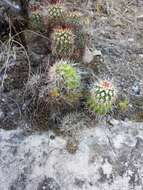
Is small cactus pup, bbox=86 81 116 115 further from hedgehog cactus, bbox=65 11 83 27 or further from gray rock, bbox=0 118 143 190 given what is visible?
hedgehog cactus, bbox=65 11 83 27

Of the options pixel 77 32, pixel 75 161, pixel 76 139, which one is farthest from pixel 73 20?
pixel 75 161

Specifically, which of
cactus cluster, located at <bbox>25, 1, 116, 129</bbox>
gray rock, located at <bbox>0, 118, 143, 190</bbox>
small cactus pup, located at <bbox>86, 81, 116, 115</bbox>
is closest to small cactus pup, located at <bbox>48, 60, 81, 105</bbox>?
cactus cluster, located at <bbox>25, 1, 116, 129</bbox>

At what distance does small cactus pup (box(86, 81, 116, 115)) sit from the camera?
2.29 m

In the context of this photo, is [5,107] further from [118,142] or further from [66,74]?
[118,142]

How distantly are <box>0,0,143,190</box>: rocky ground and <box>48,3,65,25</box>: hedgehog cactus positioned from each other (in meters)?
0.19

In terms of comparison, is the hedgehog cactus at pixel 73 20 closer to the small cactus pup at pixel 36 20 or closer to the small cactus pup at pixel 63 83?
the small cactus pup at pixel 36 20

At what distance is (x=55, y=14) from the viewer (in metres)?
2.68

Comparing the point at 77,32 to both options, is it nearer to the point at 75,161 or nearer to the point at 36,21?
the point at 36,21

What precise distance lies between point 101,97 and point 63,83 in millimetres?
232

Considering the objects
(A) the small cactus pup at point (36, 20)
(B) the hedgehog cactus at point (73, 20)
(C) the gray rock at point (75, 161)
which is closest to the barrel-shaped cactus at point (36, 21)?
(A) the small cactus pup at point (36, 20)

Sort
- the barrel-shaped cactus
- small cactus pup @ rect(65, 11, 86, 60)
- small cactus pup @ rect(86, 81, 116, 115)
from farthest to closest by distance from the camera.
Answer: the barrel-shaped cactus < small cactus pup @ rect(65, 11, 86, 60) < small cactus pup @ rect(86, 81, 116, 115)

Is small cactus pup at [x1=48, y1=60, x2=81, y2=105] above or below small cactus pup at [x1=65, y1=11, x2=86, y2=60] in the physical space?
below

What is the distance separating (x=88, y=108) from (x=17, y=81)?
52 cm

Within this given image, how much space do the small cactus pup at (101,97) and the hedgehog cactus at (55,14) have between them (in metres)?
0.59
